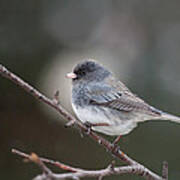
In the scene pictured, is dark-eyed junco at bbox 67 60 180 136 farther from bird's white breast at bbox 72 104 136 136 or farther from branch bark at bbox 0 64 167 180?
branch bark at bbox 0 64 167 180

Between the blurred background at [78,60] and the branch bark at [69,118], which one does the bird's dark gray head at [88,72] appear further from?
the blurred background at [78,60]

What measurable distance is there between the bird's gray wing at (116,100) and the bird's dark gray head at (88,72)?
3.4 inches

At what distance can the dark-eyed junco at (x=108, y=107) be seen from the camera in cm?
189

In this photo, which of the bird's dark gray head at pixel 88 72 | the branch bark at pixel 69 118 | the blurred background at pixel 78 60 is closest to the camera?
the branch bark at pixel 69 118

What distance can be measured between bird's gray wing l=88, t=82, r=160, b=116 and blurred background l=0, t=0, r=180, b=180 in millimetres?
1185

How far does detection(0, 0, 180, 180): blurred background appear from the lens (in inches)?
133

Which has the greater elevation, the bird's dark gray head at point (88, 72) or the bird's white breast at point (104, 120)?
the bird's dark gray head at point (88, 72)

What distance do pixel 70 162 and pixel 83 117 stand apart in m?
1.56

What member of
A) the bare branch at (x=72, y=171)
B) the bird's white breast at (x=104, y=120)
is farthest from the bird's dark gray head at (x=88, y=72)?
the bare branch at (x=72, y=171)

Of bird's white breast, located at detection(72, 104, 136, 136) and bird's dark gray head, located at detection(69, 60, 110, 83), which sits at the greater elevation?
bird's dark gray head, located at detection(69, 60, 110, 83)

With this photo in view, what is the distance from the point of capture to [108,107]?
1.97 meters

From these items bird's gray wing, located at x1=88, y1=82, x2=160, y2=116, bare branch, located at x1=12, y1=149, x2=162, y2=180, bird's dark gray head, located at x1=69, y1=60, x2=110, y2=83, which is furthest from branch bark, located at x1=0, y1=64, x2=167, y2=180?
bird's dark gray head, located at x1=69, y1=60, x2=110, y2=83

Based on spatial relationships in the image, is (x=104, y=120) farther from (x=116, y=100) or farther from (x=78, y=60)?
A: (x=78, y=60)

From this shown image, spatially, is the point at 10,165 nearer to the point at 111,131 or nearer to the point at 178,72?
the point at 111,131
